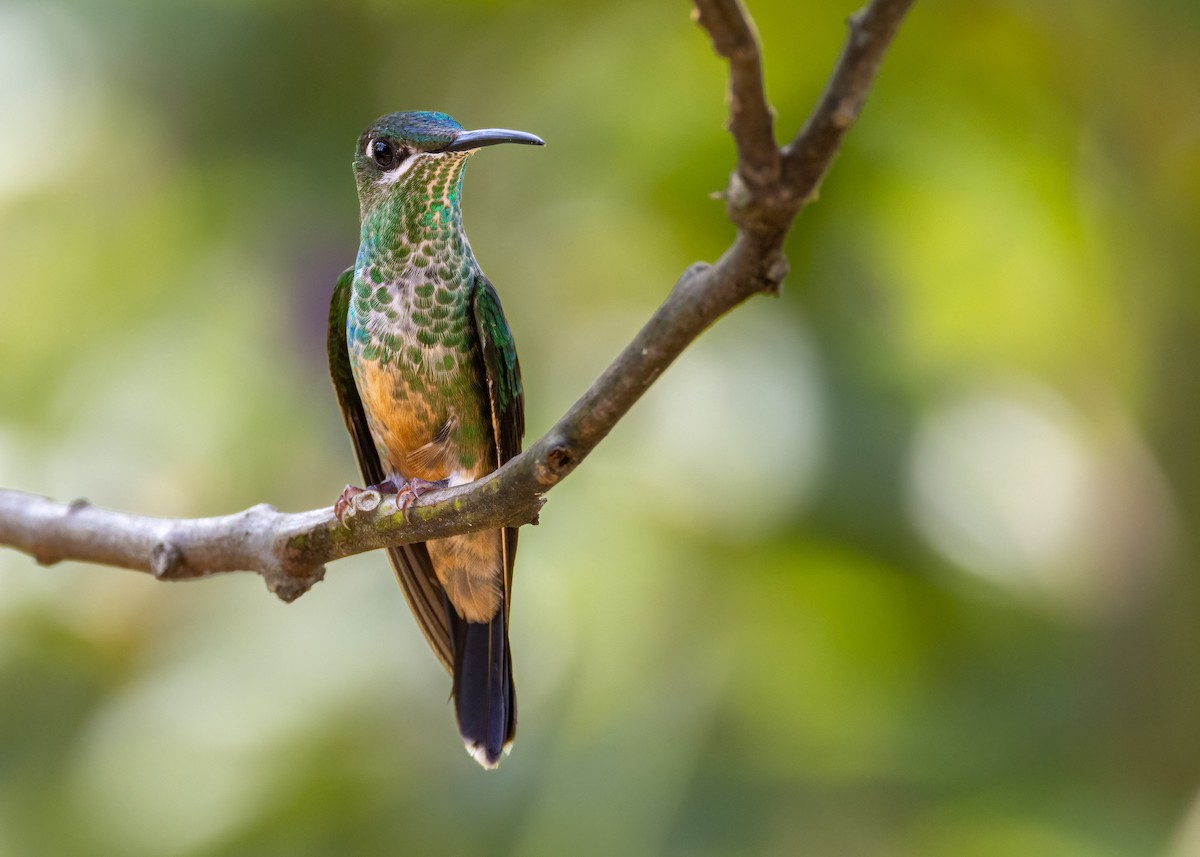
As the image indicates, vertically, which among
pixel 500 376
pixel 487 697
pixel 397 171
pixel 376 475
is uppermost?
pixel 397 171

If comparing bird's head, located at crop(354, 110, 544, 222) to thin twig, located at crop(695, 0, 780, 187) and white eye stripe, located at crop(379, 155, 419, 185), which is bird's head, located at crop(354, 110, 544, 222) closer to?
white eye stripe, located at crop(379, 155, 419, 185)

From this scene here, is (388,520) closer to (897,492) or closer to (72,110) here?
(897,492)

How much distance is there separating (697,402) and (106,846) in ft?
9.74

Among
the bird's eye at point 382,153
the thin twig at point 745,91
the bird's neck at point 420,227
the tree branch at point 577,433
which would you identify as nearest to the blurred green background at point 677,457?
the bird's neck at point 420,227

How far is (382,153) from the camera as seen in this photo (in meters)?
2.87

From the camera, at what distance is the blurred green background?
4.94m

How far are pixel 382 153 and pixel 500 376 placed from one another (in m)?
0.57

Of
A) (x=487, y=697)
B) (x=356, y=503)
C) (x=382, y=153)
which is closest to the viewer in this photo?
(x=356, y=503)

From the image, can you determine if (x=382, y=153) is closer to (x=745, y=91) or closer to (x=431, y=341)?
(x=431, y=341)

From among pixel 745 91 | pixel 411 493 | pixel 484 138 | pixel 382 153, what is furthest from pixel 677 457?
pixel 745 91

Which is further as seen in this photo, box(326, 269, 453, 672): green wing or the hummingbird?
box(326, 269, 453, 672): green wing

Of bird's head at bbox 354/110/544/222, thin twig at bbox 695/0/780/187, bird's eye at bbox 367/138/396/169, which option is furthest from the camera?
bird's eye at bbox 367/138/396/169

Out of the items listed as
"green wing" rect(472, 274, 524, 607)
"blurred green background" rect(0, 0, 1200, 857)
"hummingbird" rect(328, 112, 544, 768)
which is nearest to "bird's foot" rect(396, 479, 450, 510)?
"hummingbird" rect(328, 112, 544, 768)

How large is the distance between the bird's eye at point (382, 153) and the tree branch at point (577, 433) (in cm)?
84
